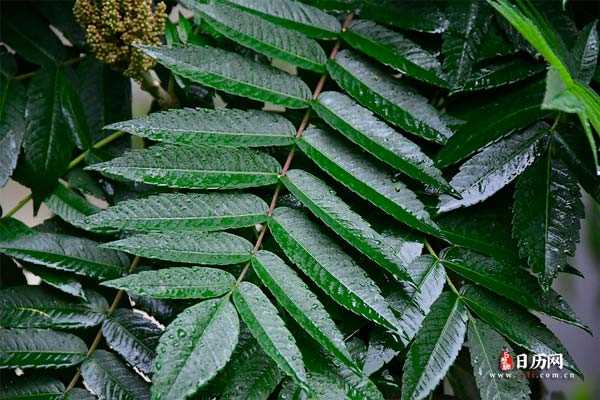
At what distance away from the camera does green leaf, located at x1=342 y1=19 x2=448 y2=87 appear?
0.62m

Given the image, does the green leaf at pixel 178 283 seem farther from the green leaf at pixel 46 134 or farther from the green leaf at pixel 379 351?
the green leaf at pixel 46 134

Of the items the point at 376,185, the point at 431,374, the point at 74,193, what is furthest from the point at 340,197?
the point at 74,193

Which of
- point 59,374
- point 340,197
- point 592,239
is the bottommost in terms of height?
point 59,374

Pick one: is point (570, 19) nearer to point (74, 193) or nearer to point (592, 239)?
point (592, 239)

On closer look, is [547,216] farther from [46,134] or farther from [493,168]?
[46,134]

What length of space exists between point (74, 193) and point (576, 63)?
0.49 m

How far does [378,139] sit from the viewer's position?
559mm

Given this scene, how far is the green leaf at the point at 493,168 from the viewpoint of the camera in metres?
0.57

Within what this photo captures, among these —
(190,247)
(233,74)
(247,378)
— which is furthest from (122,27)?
(247,378)

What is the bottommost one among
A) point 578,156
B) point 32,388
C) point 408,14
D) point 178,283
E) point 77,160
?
point 32,388

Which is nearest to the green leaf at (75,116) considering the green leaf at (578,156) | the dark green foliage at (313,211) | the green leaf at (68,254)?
the dark green foliage at (313,211)

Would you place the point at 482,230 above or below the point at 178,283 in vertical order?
above

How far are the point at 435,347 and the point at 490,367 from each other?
0.15 ft

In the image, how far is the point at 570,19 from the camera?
2.22ft
